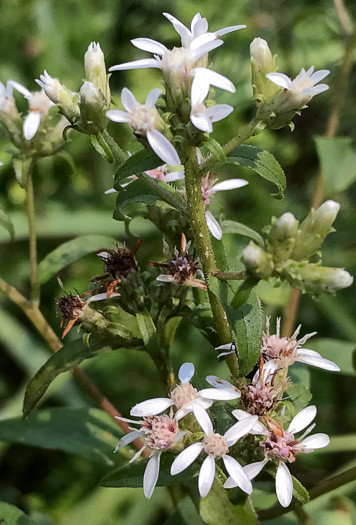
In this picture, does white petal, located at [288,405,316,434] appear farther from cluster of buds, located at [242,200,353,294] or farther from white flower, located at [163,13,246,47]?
white flower, located at [163,13,246,47]

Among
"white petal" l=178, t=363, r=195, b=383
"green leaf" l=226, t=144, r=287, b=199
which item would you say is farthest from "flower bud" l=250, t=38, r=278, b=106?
"white petal" l=178, t=363, r=195, b=383

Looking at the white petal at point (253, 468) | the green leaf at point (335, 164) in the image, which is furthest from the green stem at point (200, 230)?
the green leaf at point (335, 164)

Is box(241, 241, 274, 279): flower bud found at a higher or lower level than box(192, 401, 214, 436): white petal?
higher

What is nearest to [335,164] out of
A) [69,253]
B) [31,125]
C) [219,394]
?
[69,253]

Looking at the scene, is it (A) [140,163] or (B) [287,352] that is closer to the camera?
(A) [140,163]

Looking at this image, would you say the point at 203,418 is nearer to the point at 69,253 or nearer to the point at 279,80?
the point at 279,80

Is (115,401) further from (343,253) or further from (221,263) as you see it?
(221,263)
